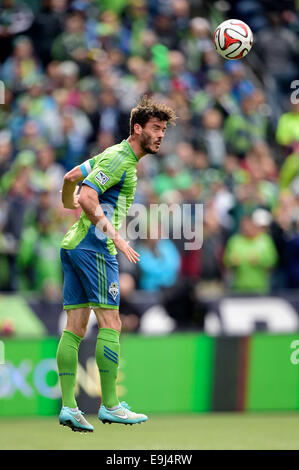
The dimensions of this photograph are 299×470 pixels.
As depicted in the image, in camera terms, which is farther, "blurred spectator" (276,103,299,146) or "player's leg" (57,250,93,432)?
"blurred spectator" (276,103,299,146)

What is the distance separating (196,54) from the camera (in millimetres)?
16750

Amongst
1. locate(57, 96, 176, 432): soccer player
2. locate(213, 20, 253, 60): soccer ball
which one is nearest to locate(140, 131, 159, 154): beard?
locate(57, 96, 176, 432): soccer player

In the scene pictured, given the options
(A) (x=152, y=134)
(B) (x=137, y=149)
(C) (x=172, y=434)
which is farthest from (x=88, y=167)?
(C) (x=172, y=434)

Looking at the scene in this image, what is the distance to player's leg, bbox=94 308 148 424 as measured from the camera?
8039mm

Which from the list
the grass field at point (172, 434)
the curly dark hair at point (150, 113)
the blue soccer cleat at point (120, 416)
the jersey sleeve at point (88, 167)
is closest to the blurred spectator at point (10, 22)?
the grass field at point (172, 434)

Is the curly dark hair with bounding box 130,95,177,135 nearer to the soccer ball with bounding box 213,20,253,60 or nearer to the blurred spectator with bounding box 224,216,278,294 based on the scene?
the soccer ball with bounding box 213,20,253,60

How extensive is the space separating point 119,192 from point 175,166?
653 cm

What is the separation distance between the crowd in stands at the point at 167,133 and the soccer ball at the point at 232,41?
13.8 feet

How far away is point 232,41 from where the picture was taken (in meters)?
8.90

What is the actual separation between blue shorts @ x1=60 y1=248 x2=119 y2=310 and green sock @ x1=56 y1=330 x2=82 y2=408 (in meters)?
0.27

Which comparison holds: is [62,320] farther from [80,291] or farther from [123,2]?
[123,2]

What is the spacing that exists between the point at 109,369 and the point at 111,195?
1.42 metres

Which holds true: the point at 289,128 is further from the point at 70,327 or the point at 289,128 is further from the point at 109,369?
the point at 109,369
